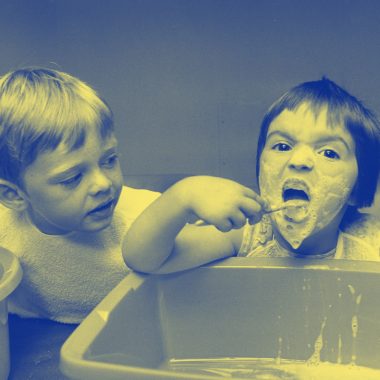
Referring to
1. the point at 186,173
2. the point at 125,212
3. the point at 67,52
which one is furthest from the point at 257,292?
the point at 67,52

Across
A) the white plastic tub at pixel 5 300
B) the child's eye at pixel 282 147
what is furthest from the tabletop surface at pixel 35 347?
the child's eye at pixel 282 147

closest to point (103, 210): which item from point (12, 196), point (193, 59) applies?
point (12, 196)

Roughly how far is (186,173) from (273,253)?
55 centimetres

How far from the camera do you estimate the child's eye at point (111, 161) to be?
0.80 metres

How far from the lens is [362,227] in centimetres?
82

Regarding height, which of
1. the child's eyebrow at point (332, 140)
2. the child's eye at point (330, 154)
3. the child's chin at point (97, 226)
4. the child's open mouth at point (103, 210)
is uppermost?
the child's eyebrow at point (332, 140)

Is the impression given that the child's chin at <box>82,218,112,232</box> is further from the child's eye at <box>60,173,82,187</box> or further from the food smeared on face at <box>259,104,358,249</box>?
the food smeared on face at <box>259,104,358,249</box>

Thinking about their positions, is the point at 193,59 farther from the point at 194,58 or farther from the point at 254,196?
the point at 254,196

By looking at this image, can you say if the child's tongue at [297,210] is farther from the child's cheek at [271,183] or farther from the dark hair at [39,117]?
the dark hair at [39,117]

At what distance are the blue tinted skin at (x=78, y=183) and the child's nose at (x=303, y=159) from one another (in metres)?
0.22

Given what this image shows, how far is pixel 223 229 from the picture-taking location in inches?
26.3

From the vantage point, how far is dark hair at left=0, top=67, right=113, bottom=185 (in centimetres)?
77

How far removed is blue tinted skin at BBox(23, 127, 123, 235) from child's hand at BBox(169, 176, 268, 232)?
12 centimetres

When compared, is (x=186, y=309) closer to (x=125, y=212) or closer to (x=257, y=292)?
(x=257, y=292)
